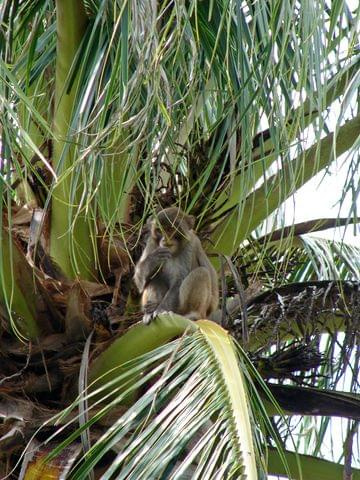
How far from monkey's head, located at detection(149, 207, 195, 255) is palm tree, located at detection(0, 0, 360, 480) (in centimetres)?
8

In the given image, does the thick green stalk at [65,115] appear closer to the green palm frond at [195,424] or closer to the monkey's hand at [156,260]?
the monkey's hand at [156,260]

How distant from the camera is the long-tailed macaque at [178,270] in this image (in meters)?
5.69

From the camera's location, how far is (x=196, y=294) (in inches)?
235

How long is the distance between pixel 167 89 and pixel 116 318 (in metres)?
1.49

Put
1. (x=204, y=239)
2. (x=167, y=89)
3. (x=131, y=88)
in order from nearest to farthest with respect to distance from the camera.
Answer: (x=131, y=88), (x=167, y=89), (x=204, y=239)

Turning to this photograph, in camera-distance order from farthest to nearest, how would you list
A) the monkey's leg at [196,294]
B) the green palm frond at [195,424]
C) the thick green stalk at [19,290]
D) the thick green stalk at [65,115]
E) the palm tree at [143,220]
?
the monkey's leg at [196,294], the thick green stalk at [65,115], the thick green stalk at [19,290], the palm tree at [143,220], the green palm frond at [195,424]

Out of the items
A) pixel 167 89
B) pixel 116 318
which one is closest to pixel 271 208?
pixel 116 318

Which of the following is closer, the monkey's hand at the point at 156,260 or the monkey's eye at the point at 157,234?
the monkey's hand at the point at 156,260

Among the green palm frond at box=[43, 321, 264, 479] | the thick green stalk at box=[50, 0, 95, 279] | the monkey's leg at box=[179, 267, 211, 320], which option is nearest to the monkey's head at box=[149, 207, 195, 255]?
the monkey's leg at box=[179, 267, 211, 320]

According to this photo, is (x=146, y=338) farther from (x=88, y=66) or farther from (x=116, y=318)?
(x=88, y=66)

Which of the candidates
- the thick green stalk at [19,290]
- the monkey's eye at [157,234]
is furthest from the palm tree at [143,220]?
the monkey's eye at [157,234]

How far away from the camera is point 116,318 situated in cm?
498

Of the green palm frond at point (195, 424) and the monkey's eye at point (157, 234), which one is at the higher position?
the monkey's eye at point (157, 234)

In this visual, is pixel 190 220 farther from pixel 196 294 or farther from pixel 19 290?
pixel 19 290
